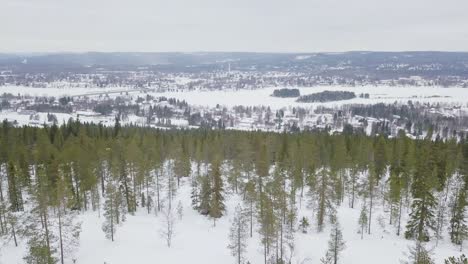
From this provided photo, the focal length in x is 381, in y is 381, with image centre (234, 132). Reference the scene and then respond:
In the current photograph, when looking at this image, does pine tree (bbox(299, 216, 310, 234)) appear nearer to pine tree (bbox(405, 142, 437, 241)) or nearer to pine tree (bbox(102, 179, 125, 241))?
pine tree (bbox(405, 142, 437, 241))

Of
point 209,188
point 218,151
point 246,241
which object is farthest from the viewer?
point 218,151

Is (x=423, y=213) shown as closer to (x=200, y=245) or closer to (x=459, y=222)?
(x=459, y=222)

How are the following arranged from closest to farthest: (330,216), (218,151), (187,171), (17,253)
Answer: (17,253) < (330,216) < (187,171) < (218,151)

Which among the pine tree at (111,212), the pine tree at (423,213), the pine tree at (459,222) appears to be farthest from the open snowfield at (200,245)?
the pine tree at (423,213)

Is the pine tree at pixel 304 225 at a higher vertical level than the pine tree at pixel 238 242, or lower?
lower

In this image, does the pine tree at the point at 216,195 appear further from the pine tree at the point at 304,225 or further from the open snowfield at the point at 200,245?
the pine tree at the point at 304,225

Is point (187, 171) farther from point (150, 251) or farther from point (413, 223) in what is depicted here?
point (413, 223)

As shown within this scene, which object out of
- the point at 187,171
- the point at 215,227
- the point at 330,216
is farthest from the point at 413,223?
the point at 187,171
